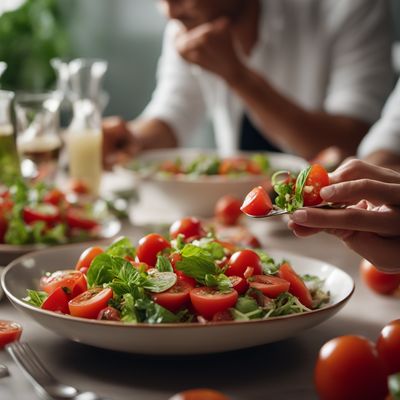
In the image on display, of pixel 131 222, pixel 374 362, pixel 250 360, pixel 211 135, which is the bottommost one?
pixel 211 135

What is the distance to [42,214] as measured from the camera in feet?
5.48

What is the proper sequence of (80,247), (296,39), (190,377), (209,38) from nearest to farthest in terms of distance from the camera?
(190,377)
(80,247)
(209,38)
(296,39)

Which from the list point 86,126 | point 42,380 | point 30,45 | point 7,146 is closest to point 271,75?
point 86,126

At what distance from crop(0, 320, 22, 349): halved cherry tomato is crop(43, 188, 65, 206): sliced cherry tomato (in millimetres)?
661

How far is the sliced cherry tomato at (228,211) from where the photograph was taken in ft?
6.31

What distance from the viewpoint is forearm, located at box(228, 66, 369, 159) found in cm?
263

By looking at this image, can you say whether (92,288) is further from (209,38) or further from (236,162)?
(209,38)

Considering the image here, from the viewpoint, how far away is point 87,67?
2.21 metres

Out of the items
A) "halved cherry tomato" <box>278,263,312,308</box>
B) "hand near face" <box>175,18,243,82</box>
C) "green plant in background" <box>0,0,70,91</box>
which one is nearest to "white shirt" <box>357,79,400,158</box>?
"hand near face" <box>175,18,243,82</box>

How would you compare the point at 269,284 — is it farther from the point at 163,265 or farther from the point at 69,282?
the point at 69,282

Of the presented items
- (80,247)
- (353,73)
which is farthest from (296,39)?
(80,247)

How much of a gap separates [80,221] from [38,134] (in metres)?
0.44

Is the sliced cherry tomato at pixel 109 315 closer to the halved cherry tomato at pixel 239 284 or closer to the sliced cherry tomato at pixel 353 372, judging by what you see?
the halved cherry tomato at pixel 239 284

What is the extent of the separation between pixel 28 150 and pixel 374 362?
142cm
